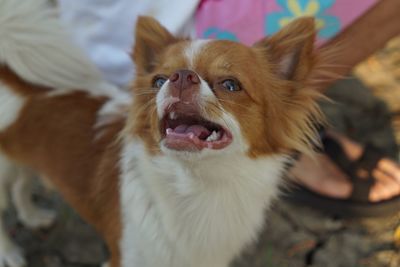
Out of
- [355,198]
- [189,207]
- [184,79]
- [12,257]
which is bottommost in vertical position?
[12,257]

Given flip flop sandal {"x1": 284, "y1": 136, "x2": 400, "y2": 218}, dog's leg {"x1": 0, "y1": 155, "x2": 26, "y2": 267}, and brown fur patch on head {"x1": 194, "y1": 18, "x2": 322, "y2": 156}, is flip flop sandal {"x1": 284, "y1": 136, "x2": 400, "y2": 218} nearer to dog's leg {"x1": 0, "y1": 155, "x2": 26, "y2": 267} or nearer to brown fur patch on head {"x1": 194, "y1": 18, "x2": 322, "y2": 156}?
brown fur patch on head {"x1": 194, "y1": 18, "x2": 322, "y2": 156}

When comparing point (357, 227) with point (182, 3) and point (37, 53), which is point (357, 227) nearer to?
point (182, 3)

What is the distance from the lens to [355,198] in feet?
7.91

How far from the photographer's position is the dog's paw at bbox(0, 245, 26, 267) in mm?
2303

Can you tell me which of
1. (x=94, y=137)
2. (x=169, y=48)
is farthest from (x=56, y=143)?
(x=169, y=48)

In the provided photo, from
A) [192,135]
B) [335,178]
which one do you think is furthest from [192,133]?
[335,178]

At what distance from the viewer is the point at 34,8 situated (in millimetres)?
1932

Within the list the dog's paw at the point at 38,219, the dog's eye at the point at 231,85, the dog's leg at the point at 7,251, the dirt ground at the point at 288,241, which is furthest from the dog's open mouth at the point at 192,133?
the dog's paw at the point at 38,219

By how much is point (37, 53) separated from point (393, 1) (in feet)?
4.28

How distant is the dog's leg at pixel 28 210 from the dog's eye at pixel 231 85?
128 centimetres

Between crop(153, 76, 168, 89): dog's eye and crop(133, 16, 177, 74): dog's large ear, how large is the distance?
0.16 meters

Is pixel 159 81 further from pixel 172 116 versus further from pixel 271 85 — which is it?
pixel 271 85

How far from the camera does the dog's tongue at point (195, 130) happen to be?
56.2 inches

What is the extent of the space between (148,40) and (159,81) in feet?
0.68
